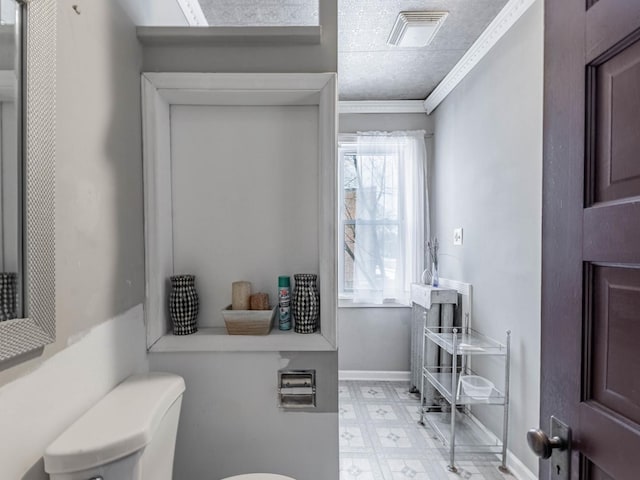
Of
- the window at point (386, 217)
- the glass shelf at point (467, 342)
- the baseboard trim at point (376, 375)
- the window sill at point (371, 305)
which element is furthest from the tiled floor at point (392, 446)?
the window at point (386, 217)

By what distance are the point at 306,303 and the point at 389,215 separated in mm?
2039

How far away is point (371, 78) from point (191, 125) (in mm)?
1784

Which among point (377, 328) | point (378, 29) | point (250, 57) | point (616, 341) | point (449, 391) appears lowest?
point (449, 391)

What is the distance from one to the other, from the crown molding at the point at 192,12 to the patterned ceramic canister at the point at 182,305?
1.23m

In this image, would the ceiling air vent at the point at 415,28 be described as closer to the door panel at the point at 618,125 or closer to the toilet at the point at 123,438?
the door panel at the point at 618,125

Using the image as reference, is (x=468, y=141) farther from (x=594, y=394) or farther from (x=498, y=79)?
(x=594, y=394)

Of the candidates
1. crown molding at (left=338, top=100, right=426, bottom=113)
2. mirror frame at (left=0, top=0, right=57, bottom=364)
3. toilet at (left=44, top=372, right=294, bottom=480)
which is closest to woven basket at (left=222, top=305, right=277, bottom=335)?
toilet at (left=44, top=372, right=294, bottom=480)

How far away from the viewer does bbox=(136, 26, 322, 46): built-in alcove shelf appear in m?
1.14

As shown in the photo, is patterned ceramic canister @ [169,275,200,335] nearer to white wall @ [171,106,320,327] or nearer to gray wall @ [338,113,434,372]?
white wall @ [171,106,320,327]

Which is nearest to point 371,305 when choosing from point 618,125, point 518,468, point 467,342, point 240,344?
point 467,342

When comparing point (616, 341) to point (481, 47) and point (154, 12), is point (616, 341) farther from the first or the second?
point (481, 47)

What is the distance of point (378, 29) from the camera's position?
2.01 m

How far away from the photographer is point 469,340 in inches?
87.1

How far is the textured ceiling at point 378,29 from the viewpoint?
1.80 m
